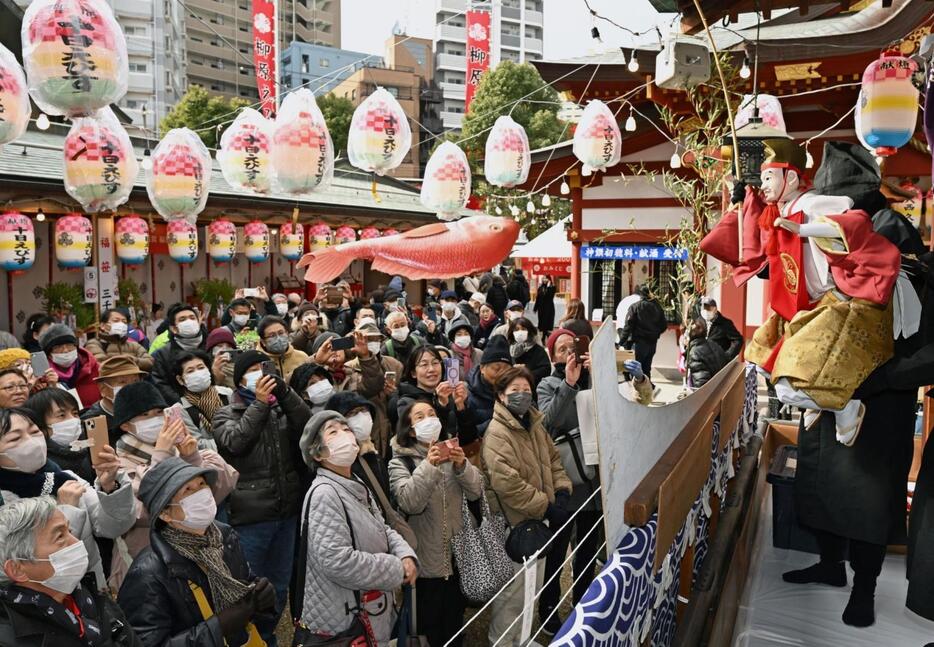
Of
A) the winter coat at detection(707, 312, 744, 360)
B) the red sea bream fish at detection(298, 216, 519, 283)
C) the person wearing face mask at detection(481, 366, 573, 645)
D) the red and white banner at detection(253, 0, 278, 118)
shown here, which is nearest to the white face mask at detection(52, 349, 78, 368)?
the red sea bream fish at detection(298, 216, 519, 283)

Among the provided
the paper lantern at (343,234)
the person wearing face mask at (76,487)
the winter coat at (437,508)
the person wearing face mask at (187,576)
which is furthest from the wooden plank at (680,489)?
the paper lantern at (343,234)

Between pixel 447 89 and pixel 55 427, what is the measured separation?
190ft

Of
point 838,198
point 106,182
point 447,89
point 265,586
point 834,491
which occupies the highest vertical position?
point 447,89

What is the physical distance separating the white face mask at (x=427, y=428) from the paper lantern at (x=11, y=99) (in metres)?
4.01

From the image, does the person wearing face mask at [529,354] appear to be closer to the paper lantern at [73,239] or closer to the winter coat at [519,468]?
the winter coat at [519,468]

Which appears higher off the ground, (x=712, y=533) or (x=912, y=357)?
(x=912, y=357)

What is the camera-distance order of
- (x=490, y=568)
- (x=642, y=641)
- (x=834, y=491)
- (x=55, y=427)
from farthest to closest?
(x=490, y=568) < (x=55, y=427) < (x=834, y=491) < (x=642, y=641)

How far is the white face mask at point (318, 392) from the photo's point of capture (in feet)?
15.4

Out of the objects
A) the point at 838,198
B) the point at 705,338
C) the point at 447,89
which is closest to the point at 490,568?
the point at 838,198

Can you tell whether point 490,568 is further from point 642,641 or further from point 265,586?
point 642,641

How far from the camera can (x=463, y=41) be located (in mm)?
60594

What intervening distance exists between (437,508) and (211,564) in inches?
52.3

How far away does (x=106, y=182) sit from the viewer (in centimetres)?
802

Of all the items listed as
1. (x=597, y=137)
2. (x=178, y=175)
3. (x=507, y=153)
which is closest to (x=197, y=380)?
(x=178, y=175)
